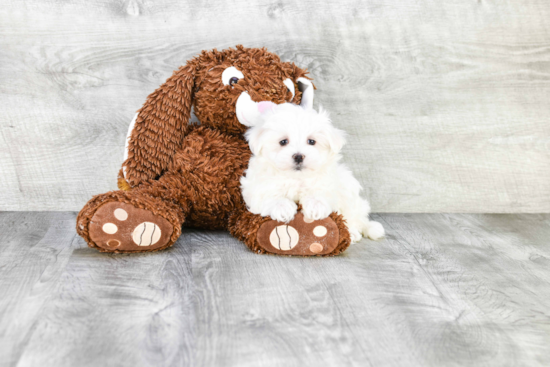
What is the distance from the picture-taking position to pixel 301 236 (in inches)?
42.9

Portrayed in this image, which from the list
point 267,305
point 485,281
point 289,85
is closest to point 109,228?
point 267,305

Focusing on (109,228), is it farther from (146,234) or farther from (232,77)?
(232,77)

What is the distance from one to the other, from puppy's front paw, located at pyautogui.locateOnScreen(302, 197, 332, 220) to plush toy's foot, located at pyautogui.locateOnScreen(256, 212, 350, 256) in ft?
0.04

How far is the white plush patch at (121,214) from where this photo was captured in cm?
106

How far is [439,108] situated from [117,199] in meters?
1.07

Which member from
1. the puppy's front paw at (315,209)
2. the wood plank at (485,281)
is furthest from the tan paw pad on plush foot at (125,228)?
the wood plank at (485,281)

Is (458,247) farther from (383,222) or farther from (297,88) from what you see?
(297,88)

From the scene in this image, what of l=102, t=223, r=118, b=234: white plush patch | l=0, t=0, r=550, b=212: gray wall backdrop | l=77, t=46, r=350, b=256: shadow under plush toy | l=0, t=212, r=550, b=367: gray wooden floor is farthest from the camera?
l=0, t=0, r=550, b=212: gray wall backdrop

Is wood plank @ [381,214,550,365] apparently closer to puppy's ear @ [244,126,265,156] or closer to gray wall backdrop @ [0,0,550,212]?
gray wall backdrop @ [0,0,550,212]

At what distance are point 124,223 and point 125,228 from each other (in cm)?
1

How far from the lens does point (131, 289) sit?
0.91m

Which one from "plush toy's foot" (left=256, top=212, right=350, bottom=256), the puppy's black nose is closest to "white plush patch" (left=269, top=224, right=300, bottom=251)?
"plush toy's foot" (left=256, top=212, right=350, bottom=256)

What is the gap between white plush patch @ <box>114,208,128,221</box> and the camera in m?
1.06

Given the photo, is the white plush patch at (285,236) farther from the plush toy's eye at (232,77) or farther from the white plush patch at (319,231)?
the plush toy's eye at (232,77)
